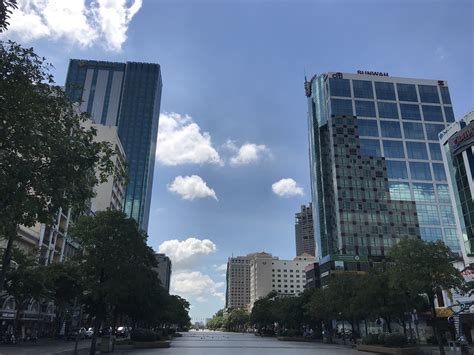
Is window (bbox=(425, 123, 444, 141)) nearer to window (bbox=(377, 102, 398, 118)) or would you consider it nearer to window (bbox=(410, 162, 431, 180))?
window (bbox=(410, 162, 431, 180))

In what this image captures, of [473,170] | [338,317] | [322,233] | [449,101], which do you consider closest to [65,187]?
[473,170]

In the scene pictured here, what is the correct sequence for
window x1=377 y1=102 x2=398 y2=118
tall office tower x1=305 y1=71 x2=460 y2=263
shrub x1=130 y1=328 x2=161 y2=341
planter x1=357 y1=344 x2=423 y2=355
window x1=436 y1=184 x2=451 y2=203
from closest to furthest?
planter x1=357 y1=344 x2=423 y2=355, shrub x1=130 y1=328 x2=161 y2=341, tall office tower x1=305 y1=71 x2=460 y2=263, window x1=436 y1=184 x2=451 y2=203, window x1=377 y1=102 x2=398 y2=118

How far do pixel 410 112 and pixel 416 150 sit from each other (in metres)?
13.7

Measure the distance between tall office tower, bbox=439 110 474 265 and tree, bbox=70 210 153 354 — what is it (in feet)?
117

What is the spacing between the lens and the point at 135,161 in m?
184

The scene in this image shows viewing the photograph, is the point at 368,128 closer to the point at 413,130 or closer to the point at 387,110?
the point at 387,110

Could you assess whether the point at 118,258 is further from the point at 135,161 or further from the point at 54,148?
the point at 135,161

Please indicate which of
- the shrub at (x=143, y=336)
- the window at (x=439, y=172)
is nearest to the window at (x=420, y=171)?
the window at (x=439, y=172)

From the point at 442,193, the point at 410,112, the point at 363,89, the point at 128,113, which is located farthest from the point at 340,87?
the point at 128,113

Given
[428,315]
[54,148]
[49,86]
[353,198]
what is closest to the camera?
[54,148]


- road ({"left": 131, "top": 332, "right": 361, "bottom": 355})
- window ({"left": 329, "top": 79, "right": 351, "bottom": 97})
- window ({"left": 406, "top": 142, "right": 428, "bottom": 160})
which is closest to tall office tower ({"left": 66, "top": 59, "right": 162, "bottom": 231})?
window ({"left": 329, "top": 79, "right": 351, "bottom": 97})

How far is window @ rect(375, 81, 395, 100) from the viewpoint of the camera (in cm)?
13225

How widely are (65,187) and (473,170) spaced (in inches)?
1856

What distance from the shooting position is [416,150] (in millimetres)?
124938
